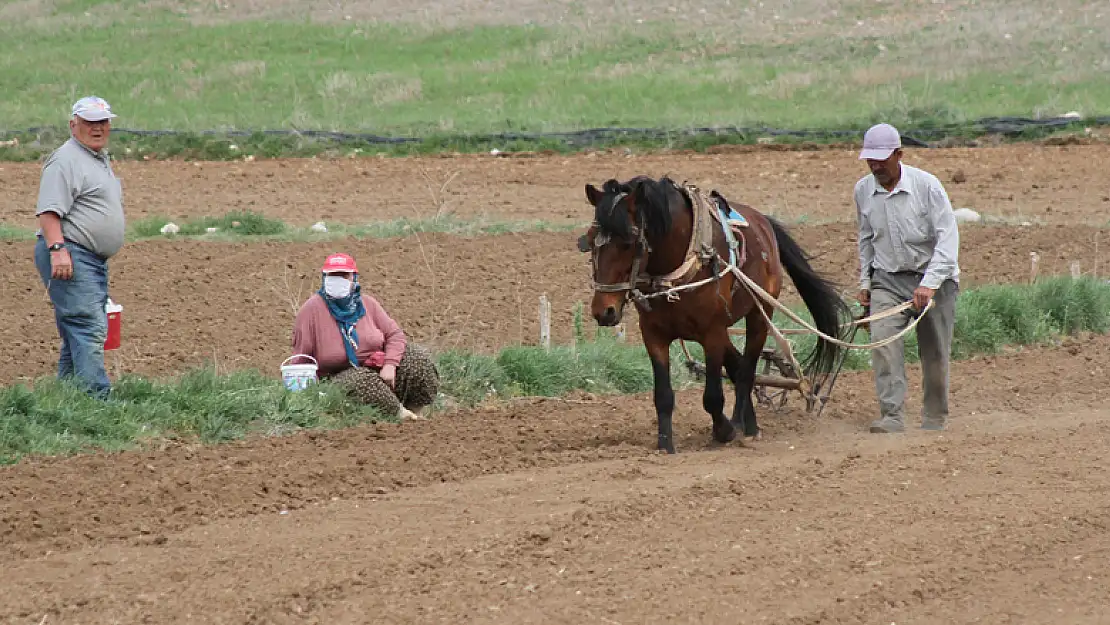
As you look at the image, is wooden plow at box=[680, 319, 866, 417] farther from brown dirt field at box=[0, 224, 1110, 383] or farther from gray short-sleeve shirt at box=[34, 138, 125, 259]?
gray short-sleeve shirt at box=[34, 138, 125, 259]

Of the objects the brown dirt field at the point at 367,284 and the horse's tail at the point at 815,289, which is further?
the brown dirt field at the point at 367,284

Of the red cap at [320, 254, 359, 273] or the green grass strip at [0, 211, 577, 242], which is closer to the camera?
the red cap at [320, 254, 359, 273]

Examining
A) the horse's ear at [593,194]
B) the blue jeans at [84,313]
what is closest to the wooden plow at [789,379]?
the horse's ear at [593,194]

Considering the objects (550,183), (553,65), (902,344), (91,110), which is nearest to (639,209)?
(902,344)

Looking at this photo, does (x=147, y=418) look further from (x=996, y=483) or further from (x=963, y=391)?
(x=963, y=391)

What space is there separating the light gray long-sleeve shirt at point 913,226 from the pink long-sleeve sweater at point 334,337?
3.20m

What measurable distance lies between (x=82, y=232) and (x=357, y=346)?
1845 mm

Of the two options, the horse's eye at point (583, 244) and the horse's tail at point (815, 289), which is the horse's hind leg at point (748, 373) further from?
the horse's eye at point (583, 244)

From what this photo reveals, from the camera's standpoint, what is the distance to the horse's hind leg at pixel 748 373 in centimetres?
974

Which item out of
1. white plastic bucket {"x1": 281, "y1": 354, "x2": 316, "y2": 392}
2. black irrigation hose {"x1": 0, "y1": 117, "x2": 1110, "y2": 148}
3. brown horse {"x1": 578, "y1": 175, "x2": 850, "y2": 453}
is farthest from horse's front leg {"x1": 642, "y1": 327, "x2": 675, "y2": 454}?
black irrigation hose {"x1": 0, "y1": 117, "x2": 1110, "y2": 148}

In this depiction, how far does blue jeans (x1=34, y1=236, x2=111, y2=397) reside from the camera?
914 centimetres

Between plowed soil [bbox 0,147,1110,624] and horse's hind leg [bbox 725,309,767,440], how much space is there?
0.69ft

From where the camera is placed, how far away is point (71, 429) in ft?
28.7

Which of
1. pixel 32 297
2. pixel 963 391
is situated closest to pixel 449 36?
pixel 32 297
